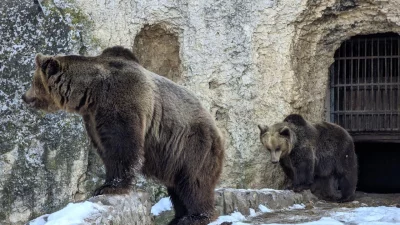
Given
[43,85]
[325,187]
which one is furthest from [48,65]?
[325,187]

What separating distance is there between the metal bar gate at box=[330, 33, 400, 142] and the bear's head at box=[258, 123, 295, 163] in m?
1.59

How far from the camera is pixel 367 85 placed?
403 inches

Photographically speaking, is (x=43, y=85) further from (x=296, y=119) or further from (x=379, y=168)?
(x=379, y=168)

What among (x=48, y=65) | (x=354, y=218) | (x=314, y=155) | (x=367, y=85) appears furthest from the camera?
(x=367, y=85)

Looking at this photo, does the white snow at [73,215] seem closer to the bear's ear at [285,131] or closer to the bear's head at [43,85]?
the bear's head at [43,85]

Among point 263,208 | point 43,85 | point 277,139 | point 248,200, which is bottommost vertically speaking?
point 263,208

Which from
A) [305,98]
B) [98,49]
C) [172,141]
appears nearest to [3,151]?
[98,49]

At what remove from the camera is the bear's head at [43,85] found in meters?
5.18

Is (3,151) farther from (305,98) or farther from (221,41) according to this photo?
(305,98)

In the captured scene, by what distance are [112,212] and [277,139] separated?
179 inches

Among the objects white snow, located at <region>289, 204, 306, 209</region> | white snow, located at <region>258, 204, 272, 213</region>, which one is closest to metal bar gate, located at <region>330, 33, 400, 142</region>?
white snow, located at <region>289, 204, 306, 209</region>

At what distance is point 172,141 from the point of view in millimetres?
5336

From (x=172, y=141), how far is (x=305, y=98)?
469 cm

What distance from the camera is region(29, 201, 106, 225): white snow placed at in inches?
160
